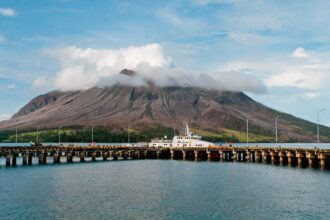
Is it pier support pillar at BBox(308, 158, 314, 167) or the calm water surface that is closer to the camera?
the calm water surface

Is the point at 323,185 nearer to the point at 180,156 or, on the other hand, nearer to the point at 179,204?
the point at 179,204

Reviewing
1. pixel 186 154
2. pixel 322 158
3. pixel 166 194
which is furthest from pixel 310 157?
pixel 166 194

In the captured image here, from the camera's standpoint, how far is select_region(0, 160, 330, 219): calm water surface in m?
66.7

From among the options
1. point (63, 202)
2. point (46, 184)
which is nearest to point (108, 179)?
point (46, 184)

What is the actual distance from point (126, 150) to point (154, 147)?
1302 cm

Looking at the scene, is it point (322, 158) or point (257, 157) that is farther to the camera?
point (257, 157)

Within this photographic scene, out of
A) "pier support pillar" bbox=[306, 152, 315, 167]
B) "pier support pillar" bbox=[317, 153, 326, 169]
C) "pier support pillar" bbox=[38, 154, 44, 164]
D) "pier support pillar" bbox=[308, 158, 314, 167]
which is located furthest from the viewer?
"pier support pillar" bbox=[38, 154, 44, 164]

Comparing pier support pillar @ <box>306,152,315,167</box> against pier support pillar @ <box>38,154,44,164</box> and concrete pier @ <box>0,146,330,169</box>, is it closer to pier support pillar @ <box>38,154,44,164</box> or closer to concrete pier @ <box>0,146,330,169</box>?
concrete pier @ <box>0,146,330,169</box>

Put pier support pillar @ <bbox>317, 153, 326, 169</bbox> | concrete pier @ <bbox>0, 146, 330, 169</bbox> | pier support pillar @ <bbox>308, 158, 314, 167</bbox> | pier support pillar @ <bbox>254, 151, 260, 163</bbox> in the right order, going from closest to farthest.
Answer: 1. pier support pillar @ <bbox>317, 153, 326, 169</bbox>
2. pier support pillar @ <bbox>308, 158, 314, 167</bbox>
3. concrete pier @ <bbox>0, 146, 330, 169</bbox>
4. pier support pillar @ <bbox>254, 151, 260, 163</bbox>

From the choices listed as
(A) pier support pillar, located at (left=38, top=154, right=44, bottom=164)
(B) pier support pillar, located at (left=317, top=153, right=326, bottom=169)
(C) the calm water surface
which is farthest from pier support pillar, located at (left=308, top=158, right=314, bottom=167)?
(A) pier support pillar, located at (left=38, top=154, right=44, bottom=164)

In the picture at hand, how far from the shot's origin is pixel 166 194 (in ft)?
272

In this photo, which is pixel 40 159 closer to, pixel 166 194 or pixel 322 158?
pixel 166 194

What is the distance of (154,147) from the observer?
18375cm

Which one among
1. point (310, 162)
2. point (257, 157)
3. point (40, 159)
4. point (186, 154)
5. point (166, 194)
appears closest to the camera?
point (166, 194)
